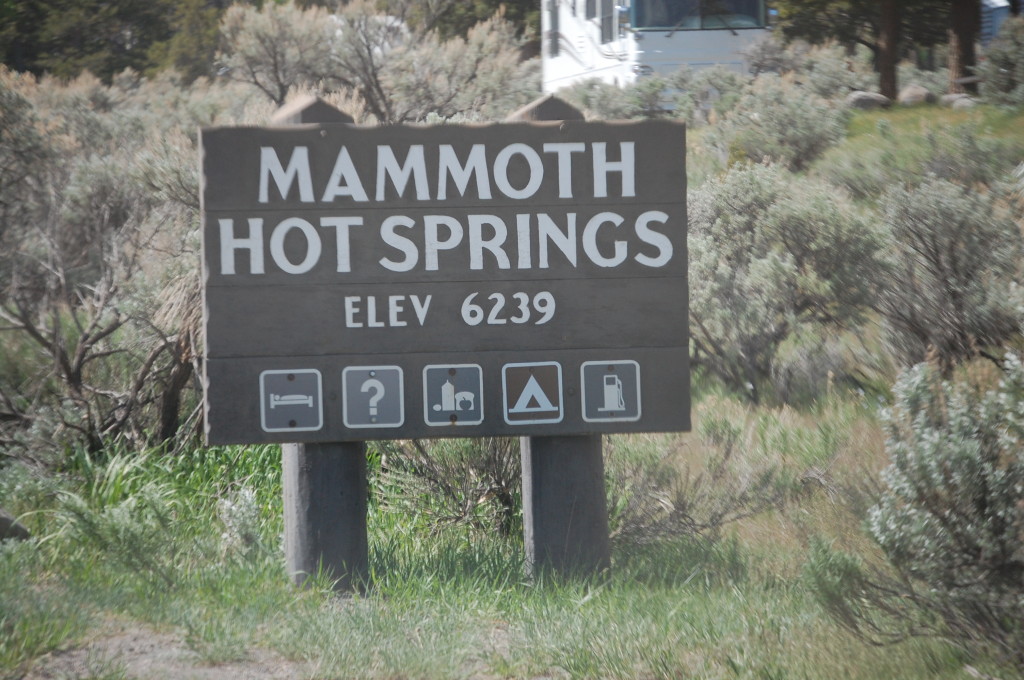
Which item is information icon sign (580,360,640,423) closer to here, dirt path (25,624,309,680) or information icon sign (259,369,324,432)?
information icon sign (259,369,324,432)

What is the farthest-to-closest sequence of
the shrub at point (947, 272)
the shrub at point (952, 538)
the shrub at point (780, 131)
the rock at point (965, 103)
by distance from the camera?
the rock at point (965, 103) < the shrub at point (780, 131) < the shrub at point (947, 272) < the shrub at point (952, 538)

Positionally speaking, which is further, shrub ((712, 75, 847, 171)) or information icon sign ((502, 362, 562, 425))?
shrub ((712, 75, 847, 171))

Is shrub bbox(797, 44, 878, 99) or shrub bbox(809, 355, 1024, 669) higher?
shrub bbox(797, 44, 878, 99)

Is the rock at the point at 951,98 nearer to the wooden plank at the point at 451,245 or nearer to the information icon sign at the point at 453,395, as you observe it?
the wooden plank at the point at 451,245

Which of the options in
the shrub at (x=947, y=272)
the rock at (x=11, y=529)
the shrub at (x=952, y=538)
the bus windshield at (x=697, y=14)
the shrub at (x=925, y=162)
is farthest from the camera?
the bus windshield at (x=697, y=14)

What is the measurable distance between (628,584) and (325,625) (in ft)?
4.80

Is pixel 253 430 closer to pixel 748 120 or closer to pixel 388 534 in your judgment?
pixel 388 534

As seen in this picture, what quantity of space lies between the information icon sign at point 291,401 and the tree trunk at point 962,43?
19840mm

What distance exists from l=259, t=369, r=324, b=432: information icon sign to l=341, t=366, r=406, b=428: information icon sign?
0.13 metres

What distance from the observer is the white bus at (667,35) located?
2380 cm

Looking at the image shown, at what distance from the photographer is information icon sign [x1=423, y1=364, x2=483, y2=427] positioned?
4.79 metres

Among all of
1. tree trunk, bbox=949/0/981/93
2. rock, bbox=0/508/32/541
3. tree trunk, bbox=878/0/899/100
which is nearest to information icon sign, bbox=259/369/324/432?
rock, bbox=0/508/32/541

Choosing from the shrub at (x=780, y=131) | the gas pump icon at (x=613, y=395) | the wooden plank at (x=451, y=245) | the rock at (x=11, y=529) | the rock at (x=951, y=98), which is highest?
the rock at (x=951, y=98)

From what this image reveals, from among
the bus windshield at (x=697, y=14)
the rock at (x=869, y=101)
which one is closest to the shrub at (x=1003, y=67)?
the rock at (x=869, y=101)
